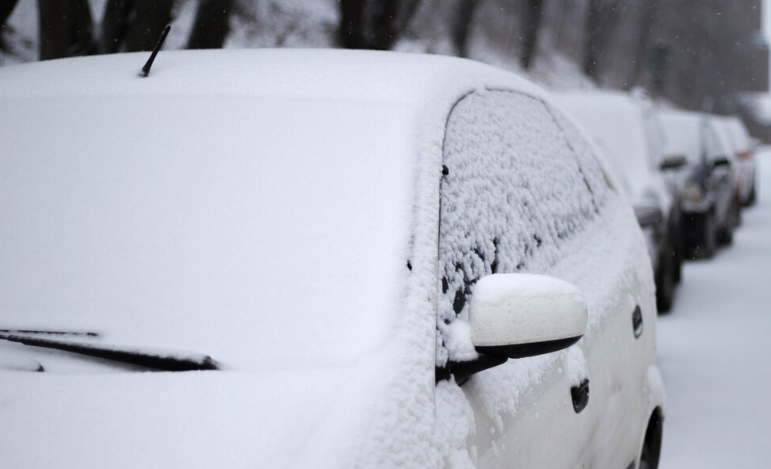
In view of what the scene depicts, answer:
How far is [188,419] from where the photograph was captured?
1.62m

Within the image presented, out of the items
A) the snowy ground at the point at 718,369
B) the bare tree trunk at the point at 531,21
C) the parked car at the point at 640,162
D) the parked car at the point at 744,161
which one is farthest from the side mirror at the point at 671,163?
the bare tree trunk at the point at 531,21

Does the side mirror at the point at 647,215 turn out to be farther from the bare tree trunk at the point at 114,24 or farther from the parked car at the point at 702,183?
the parked car at the point at 702,183

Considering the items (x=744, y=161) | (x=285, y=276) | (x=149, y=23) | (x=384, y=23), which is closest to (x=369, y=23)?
(x=384, y=23)

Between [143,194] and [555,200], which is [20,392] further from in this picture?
[555,200]

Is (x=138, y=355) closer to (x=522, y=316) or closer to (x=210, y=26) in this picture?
(x=522, y=316)

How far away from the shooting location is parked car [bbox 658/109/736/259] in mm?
11078

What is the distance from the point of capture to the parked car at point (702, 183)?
11078 mm

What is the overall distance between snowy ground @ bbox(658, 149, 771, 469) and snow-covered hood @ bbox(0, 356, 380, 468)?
10.00ft

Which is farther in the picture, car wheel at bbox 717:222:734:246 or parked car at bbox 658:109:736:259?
car wheel at bbox 717:222:734:246

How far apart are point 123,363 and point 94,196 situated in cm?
52

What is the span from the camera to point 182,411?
1641 millimetres

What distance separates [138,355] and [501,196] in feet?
3.44

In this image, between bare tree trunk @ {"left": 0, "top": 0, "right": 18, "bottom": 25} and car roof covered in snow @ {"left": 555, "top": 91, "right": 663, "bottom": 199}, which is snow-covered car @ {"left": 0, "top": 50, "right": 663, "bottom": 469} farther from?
car roof covered in snow @ {"left": 555, "top": 91, "right": 663, "bottom": 199}

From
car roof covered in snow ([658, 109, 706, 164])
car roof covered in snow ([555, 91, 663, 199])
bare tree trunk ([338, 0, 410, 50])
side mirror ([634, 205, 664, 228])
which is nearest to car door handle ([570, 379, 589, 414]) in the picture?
side mirror ([634, 205, 664, 228])
